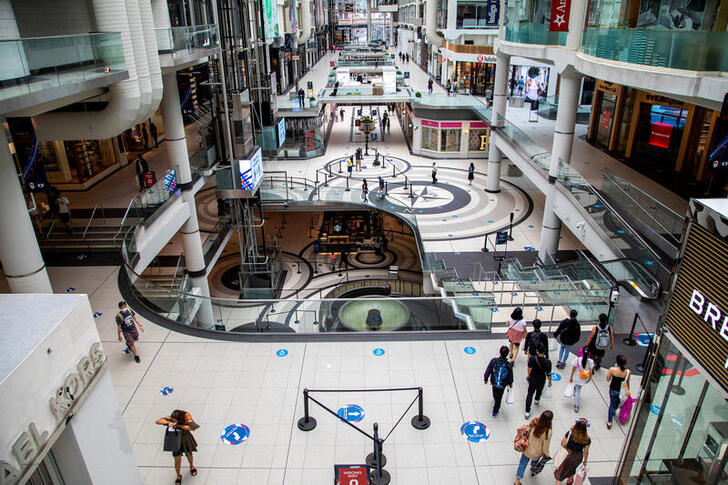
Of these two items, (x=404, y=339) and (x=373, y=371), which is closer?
(x=373, y=371)

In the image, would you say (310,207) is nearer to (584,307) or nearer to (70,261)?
(70,261)

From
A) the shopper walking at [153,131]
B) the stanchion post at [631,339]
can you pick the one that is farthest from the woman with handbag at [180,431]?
the shopper walking at [153,131]

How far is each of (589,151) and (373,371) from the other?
17.2 m

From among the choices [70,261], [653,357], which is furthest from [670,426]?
[70,261]

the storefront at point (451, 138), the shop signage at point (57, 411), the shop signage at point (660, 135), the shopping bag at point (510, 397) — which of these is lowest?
the storefront at point (451, 138)

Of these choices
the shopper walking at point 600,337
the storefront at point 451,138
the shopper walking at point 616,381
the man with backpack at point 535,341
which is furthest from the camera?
the storefront at point 451,138

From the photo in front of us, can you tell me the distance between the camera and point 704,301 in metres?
3.85

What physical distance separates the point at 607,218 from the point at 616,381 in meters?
7.13

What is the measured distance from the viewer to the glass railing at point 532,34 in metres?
14.9

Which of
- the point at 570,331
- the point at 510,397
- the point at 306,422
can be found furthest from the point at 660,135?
the point at 306,422

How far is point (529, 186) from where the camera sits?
25484 mm

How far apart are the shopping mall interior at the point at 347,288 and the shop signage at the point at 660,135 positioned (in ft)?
0.37

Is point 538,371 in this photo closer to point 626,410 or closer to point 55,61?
point 626,410

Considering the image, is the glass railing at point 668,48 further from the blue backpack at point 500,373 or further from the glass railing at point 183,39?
the glass railing at point 183,39
